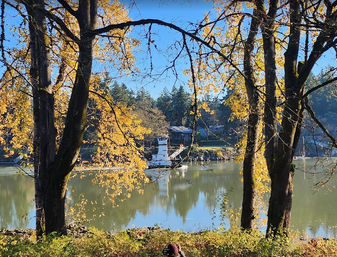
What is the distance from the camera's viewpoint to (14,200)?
66.4 ft

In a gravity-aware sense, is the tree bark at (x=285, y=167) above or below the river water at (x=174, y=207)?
above

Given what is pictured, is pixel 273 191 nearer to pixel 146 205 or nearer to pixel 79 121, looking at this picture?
pixel 79 121

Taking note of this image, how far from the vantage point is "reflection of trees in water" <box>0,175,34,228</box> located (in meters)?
14.8

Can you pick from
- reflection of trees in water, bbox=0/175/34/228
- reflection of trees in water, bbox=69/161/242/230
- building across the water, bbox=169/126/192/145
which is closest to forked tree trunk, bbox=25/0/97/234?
reflection of trees in water, bbox=69/161/242/230

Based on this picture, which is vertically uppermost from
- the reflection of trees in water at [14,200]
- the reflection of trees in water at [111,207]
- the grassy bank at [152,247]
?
the grassy bank at [152,247]

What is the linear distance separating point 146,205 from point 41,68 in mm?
15659

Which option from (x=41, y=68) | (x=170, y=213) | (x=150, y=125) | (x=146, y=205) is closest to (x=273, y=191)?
(x=41, y=68)

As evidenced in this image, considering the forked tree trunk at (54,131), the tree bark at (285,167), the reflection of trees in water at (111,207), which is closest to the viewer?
the forked tree trunk at (54,131)

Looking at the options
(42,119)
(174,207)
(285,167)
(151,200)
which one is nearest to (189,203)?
(174,207)

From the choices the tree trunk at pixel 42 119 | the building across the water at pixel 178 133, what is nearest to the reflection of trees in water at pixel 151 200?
the tree trunk at pixel 42 119

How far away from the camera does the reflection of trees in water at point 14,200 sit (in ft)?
48.4

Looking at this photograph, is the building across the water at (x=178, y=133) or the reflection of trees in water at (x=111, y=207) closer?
the reflection of trees in water at (x=111, y=207)

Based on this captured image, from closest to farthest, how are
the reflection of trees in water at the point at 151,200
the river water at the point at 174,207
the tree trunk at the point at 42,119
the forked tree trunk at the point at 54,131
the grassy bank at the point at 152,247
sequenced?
the grassy bank at the point at 152,247
the forked tree trunk at the point at 54,131
the tree trunk at the point at 42,119
the river water at the point at 174,207
the reflection of trees in water at the point at 151,200

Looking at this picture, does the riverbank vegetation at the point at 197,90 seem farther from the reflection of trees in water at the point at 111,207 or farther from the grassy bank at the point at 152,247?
the reflection of trees in water at the point at 111,207
